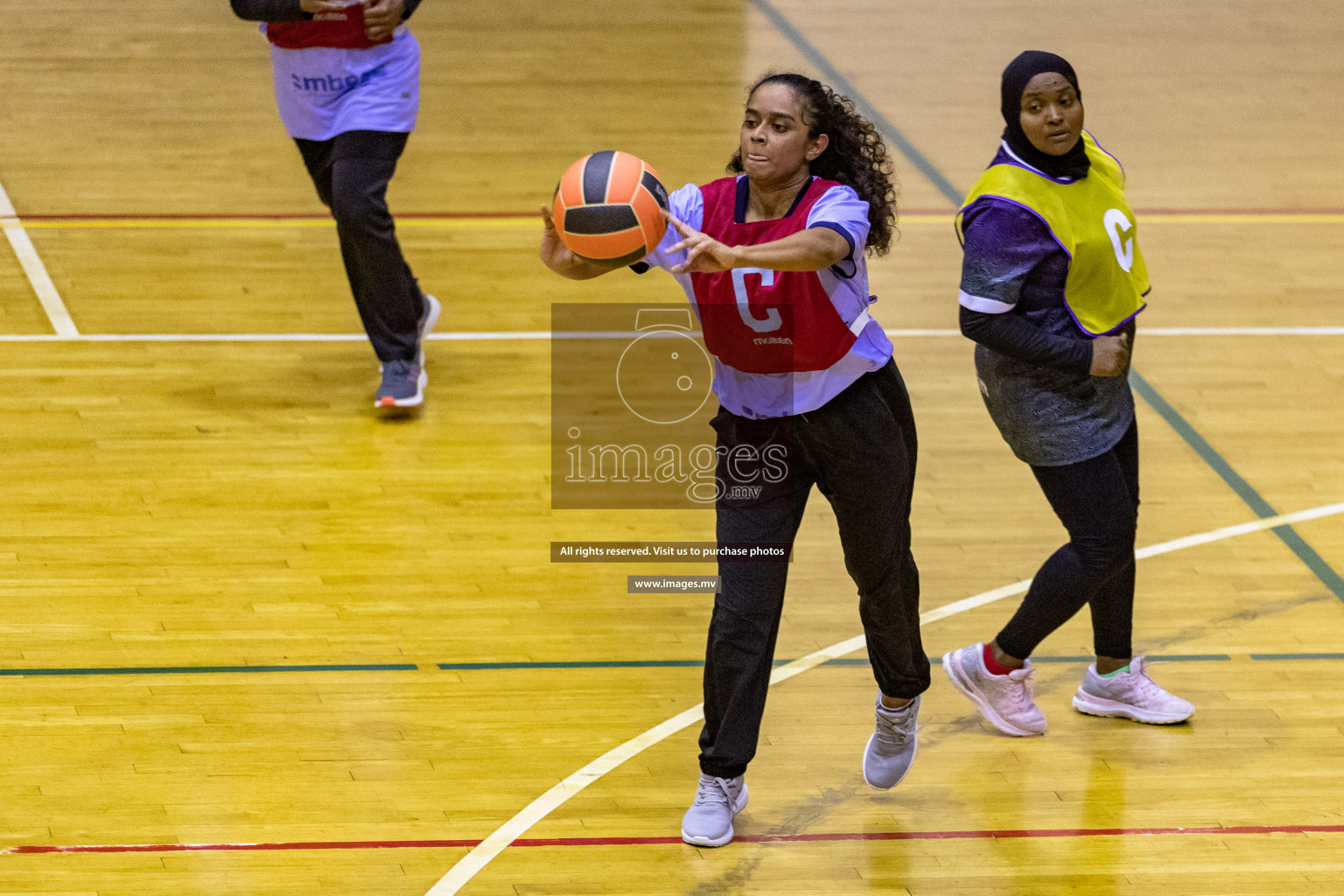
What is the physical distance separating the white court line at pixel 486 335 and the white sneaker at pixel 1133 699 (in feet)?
8.79

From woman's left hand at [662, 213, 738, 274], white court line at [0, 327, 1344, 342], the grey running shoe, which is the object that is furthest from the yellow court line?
woman's left hand at [662, 213, 738, 274]

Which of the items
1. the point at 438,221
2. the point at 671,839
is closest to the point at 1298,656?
the point at 671,839

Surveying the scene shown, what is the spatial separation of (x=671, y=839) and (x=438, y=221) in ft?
15.6

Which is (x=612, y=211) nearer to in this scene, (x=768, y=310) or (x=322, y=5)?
Answer: (x=768, y=310)

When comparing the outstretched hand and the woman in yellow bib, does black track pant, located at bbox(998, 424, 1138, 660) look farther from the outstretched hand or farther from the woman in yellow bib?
the outstretched hand

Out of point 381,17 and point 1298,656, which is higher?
point 381,17

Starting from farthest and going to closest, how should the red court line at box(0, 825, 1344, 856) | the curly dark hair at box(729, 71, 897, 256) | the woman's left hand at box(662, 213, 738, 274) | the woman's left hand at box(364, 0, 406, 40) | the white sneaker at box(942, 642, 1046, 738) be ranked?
the woman's left hand at box(364, 0, 406, 40) → the white sneaker at box(942, 642, 1046, 738) → the red court line at box(0, 825, 1344, 856) → the curly dark hair at box(729, 71, 897, 256) → the woman's left hand at box(662, 213, 738, 274)

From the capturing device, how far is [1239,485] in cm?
561

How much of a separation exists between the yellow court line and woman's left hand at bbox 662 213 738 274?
4.69 m

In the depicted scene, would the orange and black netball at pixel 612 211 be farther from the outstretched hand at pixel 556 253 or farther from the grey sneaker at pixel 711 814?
the grey sneaker at pixel 711 814

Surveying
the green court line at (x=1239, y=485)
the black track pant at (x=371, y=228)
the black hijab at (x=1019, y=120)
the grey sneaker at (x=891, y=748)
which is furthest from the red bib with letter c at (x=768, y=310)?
the black track pant at (x=371, y=228)

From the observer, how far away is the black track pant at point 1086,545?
154 inches

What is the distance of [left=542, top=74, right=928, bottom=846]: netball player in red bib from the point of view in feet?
11.1

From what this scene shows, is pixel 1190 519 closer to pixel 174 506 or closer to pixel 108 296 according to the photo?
pixel 174 506
